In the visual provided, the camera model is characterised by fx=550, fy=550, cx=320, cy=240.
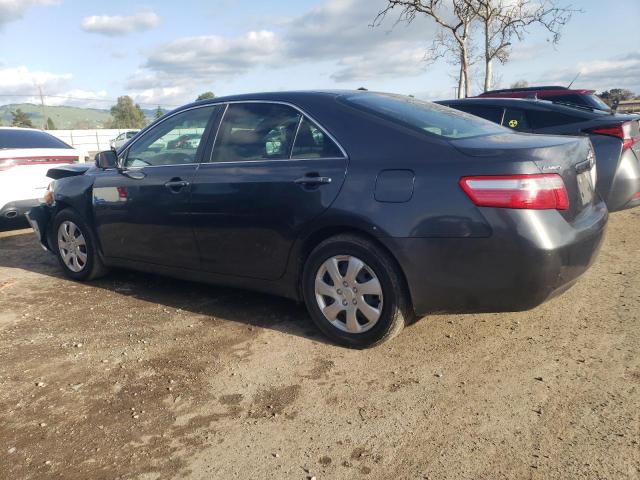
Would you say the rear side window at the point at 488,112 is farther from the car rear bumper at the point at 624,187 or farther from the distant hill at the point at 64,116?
the distant hill at the point at 64,116

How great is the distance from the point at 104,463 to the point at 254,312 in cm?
195

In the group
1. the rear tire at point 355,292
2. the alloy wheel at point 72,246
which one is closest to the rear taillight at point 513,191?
the rear tire at point 355,292

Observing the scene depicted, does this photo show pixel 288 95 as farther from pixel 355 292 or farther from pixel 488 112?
pixel 488 112

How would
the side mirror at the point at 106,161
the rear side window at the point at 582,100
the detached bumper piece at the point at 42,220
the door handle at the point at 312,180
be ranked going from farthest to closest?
the rear side window at the point at 582,100, the detached bumper piece at the point at 42,220, the side mirror at the point at 106,161, the door handle at the point at 312,180

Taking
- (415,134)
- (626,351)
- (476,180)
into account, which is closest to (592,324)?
(626,351)

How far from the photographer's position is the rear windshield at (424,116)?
11.5 ft

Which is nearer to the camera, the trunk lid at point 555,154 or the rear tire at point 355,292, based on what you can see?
the trunk lid at point 555,154

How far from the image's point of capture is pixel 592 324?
3750 millimetres

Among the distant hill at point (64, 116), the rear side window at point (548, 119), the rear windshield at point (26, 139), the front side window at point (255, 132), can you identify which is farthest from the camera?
the distant hill at point (64, 116)

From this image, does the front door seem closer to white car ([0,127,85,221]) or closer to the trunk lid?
the trunk lid

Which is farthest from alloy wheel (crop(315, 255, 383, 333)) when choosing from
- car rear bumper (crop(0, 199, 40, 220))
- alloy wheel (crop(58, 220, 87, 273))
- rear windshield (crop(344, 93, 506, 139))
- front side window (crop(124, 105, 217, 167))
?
car rear bumper (crop(0, 199, 40, 220))

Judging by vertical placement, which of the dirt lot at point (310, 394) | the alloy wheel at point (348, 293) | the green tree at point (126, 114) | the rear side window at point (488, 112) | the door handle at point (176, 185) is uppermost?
the green tree at point (126, 114)

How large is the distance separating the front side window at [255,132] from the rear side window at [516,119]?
12.3 ft

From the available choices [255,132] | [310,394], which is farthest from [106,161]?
[310,394]
